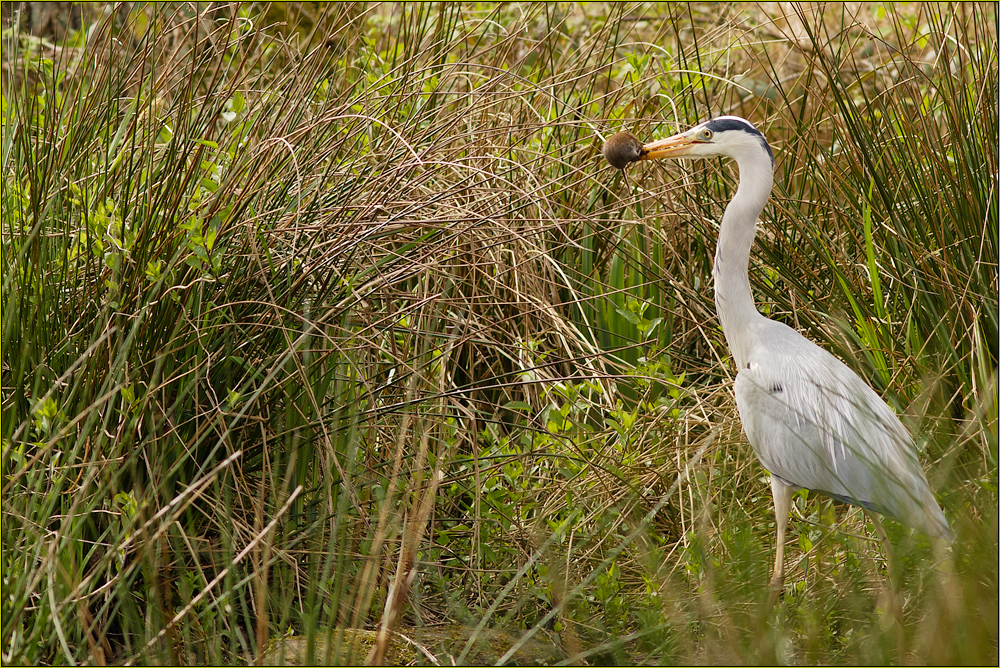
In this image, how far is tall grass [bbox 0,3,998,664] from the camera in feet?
6.91

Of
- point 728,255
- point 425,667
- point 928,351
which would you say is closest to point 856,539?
point 928,351

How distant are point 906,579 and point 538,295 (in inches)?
62.5

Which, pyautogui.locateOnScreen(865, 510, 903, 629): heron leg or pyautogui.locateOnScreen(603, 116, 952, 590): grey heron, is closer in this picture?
pyautogui.locateOnScreen(865, 510, 903, 629): heron leg

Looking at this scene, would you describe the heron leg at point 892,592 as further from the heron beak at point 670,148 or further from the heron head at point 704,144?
the heron beak at point 670,148

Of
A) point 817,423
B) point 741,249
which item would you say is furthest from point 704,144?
point 817,423

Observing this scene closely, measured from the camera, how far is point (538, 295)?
3.42 m

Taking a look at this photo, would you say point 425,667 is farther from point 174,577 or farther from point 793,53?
point 793,53

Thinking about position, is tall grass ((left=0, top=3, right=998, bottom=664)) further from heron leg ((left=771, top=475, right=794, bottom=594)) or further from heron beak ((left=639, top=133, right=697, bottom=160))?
heron beak ((left=639, top=133, right=697, bottom=160))

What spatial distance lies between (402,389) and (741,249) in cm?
112

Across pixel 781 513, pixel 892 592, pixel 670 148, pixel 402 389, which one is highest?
pixel 670 148

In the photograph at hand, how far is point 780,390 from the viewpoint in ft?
9.10

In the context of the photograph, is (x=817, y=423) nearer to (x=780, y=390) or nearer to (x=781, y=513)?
(x=780, y=390)


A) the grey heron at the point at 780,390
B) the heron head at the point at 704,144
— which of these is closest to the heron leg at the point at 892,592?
the grey heron at the point at 780,390

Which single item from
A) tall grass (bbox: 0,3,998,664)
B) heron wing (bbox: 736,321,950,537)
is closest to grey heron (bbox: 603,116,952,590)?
heron wing (bbox: 736,321,950,537)
